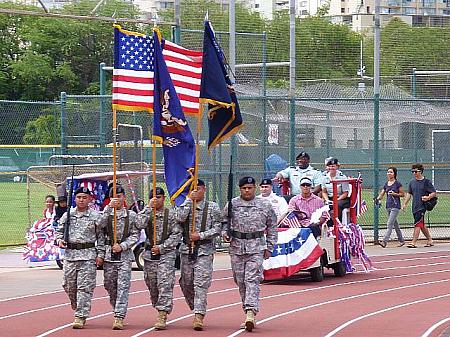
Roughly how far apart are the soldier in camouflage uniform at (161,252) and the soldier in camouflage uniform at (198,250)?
12cm

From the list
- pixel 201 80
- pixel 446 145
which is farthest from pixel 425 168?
pixel 201 80

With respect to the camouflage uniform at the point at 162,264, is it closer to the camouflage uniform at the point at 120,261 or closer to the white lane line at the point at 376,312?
the camouflage uniform at the point at 120,261

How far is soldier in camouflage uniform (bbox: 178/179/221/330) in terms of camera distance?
13633 millimetres

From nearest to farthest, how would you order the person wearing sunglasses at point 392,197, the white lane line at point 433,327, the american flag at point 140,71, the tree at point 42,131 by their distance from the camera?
the white lane line at point 433,327 < the american flag at point 140,71 < the person wearing sunglasses at point 392,197 < the tree at point 42,131

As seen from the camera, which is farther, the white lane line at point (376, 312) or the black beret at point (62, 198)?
the black beret at point (62, 198)

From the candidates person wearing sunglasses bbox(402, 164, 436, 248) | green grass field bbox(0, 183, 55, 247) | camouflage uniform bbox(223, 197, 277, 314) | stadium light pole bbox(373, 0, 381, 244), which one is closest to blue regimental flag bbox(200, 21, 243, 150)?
camouflage uniform bbox(223, 197, 277, 314)

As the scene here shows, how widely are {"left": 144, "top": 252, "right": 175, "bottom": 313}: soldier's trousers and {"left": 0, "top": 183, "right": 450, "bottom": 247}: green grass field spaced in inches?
464

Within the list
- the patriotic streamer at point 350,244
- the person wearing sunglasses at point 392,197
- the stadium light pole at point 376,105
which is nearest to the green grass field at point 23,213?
the stadium light pole at point 376,105

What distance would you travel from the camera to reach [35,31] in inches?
2479

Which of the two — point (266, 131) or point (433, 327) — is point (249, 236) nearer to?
point (433, 327)

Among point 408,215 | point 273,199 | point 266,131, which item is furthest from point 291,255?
point 408,215

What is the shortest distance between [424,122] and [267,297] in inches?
494

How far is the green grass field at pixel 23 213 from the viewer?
29.5 m

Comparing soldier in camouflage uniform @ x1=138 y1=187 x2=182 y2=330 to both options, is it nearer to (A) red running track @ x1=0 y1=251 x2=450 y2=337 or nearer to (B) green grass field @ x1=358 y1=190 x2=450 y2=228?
(A) red running track @ x1=0 y1=251 x2=450 y2=337
